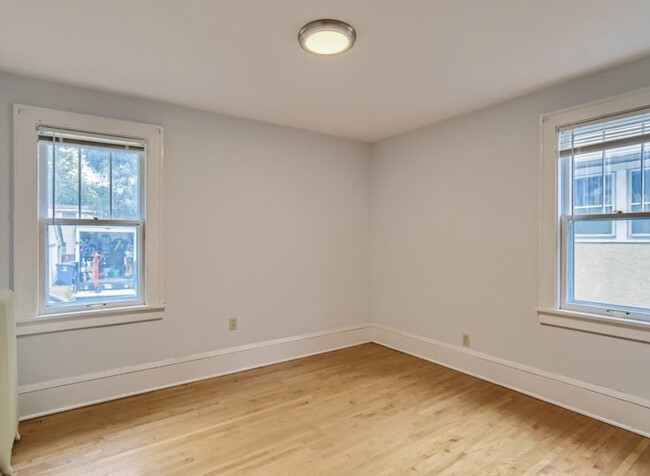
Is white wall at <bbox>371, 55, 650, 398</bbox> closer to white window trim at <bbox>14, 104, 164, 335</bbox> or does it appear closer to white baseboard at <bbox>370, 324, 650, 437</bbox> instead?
white baseboard at <bbox>370, 324, 650, 437</bbox>

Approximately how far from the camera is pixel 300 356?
3.95 m

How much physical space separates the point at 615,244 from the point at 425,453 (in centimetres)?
197

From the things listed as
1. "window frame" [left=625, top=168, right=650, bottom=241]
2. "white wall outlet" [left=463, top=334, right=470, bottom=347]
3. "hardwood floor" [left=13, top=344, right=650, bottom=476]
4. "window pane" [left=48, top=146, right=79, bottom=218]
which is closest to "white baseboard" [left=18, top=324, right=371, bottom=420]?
"hardwood floor" [left=13, top=344, right=650, bottom=476]

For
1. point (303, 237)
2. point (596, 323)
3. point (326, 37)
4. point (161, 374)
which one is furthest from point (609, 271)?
point (161, 374)

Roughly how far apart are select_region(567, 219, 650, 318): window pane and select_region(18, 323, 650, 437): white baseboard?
63cm

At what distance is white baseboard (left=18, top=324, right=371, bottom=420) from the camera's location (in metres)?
2.66

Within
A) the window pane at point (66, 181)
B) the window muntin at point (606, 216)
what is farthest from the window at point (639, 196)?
the window pane at point (66, 181)

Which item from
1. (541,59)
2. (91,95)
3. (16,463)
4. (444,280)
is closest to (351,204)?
(444,280)

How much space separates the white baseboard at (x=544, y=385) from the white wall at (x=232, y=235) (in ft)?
3.38

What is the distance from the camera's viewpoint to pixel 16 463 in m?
2.07

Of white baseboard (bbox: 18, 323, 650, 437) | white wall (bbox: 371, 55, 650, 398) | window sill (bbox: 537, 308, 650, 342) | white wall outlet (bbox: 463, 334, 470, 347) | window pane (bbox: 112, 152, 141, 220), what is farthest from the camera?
white wall outlet (bbox: 463, 334, 470, 347)

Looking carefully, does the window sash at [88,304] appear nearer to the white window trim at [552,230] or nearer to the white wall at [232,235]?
the white wall at [232,235]

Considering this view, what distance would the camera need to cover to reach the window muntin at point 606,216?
2.46m

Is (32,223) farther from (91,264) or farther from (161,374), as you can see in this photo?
(161,374)
